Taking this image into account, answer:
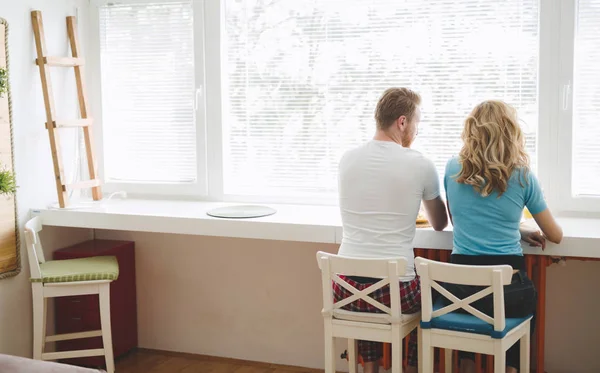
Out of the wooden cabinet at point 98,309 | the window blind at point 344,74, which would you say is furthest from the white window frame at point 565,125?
the wooden cabinet at point 98,309

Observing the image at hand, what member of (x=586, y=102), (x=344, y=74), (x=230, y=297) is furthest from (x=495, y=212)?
(x=230, y=297)

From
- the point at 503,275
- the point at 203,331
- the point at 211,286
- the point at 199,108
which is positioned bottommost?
the point at 203,331

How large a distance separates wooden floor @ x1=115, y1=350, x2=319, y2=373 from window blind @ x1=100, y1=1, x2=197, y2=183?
3.20 feet

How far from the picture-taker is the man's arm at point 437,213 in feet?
9.89

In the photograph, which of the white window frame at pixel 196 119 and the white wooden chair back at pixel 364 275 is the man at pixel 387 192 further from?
the white window frame at pixel 196 119

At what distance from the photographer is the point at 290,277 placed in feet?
12.7

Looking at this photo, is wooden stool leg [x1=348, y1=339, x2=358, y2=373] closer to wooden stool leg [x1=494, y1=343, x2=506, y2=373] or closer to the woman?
the woman

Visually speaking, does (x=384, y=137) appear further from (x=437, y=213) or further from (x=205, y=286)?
(x=205, y=286)

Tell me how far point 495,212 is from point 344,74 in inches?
50.6

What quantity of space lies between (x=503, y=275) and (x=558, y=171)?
1079mm

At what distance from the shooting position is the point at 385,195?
285 cm

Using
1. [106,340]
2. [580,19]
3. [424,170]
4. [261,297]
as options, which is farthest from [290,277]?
[580,19]

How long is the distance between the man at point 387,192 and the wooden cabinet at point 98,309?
1.54 metres

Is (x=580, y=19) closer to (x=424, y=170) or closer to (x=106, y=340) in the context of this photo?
(x=424, y=170)
